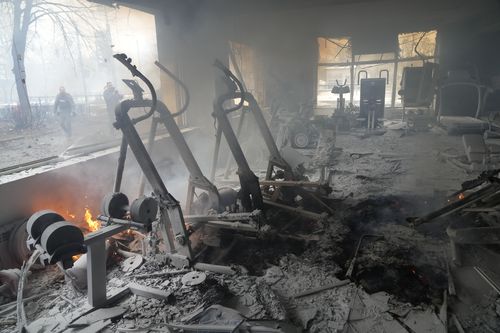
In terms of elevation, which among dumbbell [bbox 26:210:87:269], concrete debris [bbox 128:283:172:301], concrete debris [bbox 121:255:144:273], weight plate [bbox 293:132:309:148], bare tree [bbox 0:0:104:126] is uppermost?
bare tree [bbox 0:0:104:126]

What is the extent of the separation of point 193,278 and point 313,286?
4.86 feet

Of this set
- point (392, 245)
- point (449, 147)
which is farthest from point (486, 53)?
point (392, 245)

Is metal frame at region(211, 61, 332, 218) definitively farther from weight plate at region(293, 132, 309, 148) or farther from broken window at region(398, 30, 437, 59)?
broken window at region(398, 30, 437, 59)

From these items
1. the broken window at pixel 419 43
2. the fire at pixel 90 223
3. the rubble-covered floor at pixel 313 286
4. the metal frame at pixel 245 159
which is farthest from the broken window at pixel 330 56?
the fire at pixel 90 223

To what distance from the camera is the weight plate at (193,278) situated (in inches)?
152

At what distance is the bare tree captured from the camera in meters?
6.11

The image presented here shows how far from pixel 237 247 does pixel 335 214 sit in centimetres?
210

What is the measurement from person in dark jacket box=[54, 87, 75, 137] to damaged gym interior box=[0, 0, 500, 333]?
0.05 metres

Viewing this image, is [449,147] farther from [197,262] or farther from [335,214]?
[197,262]

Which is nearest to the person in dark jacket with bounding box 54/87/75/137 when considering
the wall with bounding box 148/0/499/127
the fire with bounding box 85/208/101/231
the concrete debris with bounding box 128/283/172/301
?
the wall with bounding box 148/0/499/127

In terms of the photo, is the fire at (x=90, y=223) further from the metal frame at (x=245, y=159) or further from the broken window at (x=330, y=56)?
the broken window at (x=330, y=56)

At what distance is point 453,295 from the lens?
11.7 ft

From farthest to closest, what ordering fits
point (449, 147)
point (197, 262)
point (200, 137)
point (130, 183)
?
1. point (449, 147)
2. point (200, 137)
3. point (130, 183)
4. point (197, 262)

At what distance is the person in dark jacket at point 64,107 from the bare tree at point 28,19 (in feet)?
9.06
